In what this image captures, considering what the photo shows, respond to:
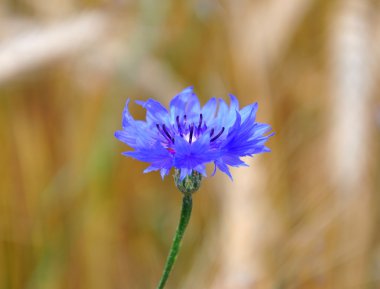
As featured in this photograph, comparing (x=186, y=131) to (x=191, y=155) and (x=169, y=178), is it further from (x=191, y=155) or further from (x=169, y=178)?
(x=169, y=178)

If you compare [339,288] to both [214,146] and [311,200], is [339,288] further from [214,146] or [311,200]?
[214,146]

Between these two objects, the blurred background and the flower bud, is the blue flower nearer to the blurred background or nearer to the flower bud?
the flower bud

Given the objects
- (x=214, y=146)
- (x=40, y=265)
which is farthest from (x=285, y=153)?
(x=214, y=146)

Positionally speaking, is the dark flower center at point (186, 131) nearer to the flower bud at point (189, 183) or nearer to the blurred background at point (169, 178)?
the flower bud at point (189, 183)

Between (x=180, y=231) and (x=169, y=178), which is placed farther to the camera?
(x=169, y=178)

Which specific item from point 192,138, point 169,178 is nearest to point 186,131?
point 192,138
